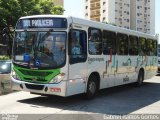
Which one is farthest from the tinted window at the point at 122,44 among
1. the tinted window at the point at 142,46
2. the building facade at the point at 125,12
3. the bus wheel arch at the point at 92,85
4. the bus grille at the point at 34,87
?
the building facade at the point at 125,12

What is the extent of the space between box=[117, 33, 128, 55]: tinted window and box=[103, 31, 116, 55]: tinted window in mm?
537

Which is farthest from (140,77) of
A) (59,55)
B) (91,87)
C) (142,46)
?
(59,55)

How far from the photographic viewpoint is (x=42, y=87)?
475 inches

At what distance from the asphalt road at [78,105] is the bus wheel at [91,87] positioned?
214mm

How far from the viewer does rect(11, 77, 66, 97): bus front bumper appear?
38.9ft

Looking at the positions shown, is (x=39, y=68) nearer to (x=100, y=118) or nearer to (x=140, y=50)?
(x=100, y=118)

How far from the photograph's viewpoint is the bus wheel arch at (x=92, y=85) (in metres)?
13.5

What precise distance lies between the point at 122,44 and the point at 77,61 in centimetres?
453

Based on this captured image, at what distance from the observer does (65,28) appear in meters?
12.1

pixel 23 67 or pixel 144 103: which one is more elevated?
pixel 23 67

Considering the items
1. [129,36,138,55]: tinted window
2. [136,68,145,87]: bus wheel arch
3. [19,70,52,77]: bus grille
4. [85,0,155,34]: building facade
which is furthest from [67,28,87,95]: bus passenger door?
[85,0,155,34]: building facade

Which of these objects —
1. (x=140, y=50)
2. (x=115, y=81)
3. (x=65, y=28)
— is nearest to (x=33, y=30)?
(x=65, y=28)

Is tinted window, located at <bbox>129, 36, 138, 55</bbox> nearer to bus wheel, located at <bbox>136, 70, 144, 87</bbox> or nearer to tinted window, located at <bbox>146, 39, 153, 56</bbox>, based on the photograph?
bus wheel, located at <bbox>136, 70, 144, 87</bbox>

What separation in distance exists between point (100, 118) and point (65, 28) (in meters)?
3.36
